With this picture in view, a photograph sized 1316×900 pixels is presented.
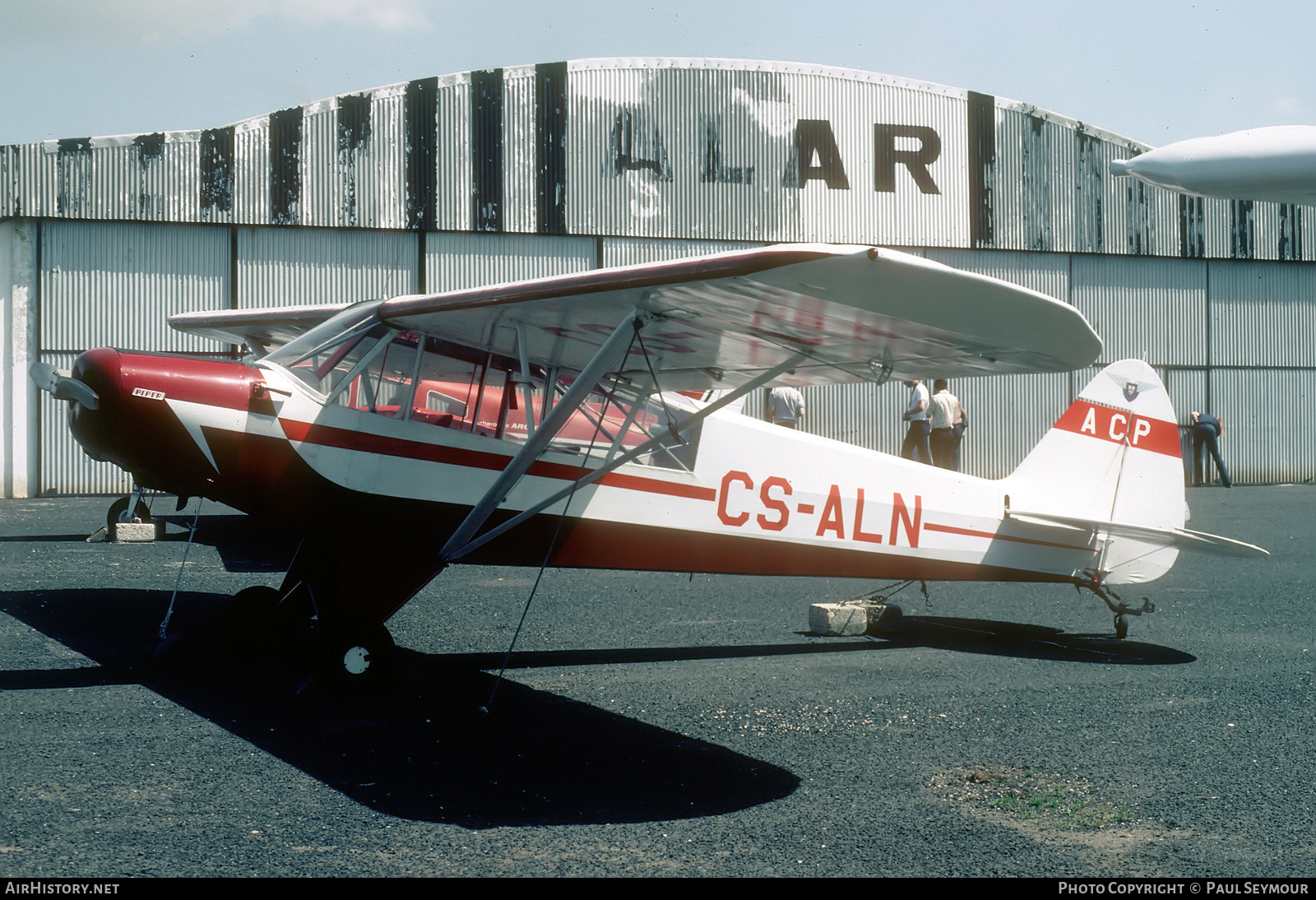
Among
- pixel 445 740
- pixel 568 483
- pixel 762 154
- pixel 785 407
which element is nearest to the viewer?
pixel 445 740

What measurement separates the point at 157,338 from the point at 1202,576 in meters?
17.3

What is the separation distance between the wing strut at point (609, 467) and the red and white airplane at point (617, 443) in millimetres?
20

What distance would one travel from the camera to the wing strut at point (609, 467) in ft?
19.0

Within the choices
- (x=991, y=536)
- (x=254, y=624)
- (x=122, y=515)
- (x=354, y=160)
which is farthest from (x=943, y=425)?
(x=254, y=624)

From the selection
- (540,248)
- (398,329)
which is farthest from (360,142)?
(398,329)

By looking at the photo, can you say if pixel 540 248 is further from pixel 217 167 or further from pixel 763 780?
pixel 763 780

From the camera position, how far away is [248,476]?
5875 millimetres

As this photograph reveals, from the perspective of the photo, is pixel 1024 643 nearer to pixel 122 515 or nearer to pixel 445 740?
pixel 445 740

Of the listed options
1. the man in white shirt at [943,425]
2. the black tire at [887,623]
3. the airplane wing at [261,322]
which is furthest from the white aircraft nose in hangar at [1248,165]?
the man in white shirt at [943,425]

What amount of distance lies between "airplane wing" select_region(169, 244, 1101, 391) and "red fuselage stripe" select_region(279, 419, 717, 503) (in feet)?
2.20

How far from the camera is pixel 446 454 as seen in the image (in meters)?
6.27

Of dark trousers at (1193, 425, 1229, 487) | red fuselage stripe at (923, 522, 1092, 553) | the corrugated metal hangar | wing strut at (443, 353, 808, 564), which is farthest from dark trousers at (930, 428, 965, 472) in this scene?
wing strut at (443, 353, 808, 564)

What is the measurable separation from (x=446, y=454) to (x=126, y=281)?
52.0ft

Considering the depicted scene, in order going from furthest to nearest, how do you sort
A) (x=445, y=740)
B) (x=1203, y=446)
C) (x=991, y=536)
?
(x=1203, y=446) < (x=991, y=536) < (x=445, y=740)
